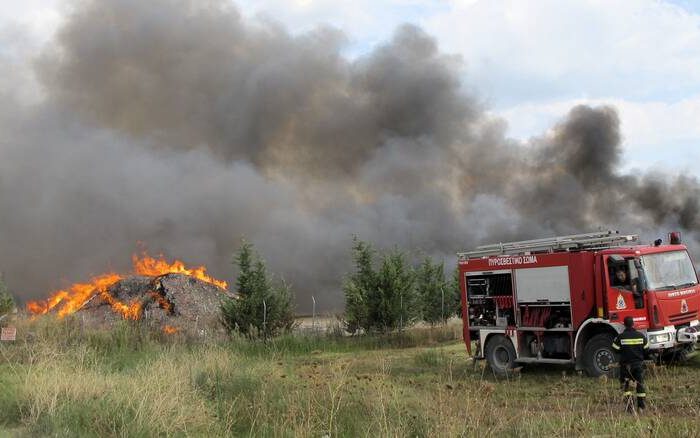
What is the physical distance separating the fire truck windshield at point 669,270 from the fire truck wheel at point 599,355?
1.35 metres

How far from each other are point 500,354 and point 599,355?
2430 mm

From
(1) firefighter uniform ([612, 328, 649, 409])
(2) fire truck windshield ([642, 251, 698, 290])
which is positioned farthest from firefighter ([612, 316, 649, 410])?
(2) fire truck windshield ([642, 251, 698, 290])

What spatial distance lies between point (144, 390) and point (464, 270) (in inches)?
346

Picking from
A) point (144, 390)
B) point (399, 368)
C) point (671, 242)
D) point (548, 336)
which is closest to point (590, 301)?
point (548, 336)

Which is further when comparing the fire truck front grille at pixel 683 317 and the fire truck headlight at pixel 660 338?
the fire truck front grille at pixel 683 317

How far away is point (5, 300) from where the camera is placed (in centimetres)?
2967

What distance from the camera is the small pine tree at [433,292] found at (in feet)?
94.7

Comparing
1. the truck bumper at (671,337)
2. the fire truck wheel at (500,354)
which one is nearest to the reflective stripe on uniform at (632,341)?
the truck bumper at (671,337)

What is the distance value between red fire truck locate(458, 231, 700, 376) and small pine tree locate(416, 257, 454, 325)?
1424 centimetres

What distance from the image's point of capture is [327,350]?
755 inches

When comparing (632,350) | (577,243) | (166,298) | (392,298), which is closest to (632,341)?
(632,350)

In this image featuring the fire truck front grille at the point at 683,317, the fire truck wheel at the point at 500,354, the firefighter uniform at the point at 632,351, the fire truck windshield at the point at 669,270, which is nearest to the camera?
the firefighter uniform at the point at 632,351

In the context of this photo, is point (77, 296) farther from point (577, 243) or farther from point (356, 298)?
point (577, 243)

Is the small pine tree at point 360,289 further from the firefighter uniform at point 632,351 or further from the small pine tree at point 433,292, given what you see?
the firefighter uniform at point 632,351
